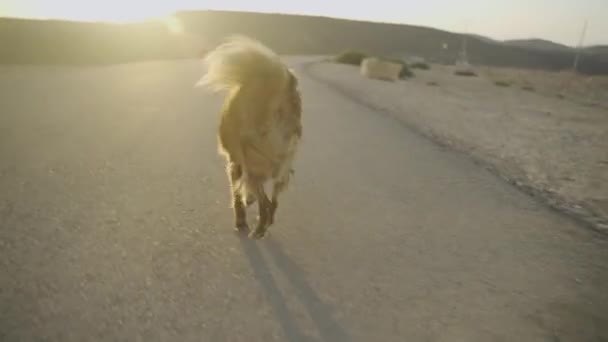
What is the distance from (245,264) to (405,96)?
40.6 feet

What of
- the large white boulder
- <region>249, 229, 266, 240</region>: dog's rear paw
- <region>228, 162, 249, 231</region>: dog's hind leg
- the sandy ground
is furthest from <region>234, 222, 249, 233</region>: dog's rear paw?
the large white boulder

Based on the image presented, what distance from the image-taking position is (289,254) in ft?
12.8

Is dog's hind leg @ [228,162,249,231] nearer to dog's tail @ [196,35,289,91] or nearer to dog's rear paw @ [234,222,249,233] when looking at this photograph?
dog's rear paw @ [234,222,249,233]

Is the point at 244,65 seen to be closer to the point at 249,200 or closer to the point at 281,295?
the point at 249,200

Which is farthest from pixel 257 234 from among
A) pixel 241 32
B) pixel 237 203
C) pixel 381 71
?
pixel 241 32

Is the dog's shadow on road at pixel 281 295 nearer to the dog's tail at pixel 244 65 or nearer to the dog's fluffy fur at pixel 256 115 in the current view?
the dog's fluffy fur at pixel 256 115

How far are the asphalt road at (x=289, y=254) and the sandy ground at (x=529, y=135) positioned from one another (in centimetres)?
52

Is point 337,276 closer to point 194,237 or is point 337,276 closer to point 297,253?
point 297,253

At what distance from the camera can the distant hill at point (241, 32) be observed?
989 inches

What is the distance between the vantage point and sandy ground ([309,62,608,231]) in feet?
19.4

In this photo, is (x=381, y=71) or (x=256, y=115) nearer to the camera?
(x=256, y=115)

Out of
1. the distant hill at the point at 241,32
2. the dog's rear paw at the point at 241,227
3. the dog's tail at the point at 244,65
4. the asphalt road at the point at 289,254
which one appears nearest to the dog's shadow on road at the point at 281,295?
the asphalt road at the point at 289,254

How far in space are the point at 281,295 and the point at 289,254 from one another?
26.1 inches

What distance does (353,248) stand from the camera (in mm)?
3988
